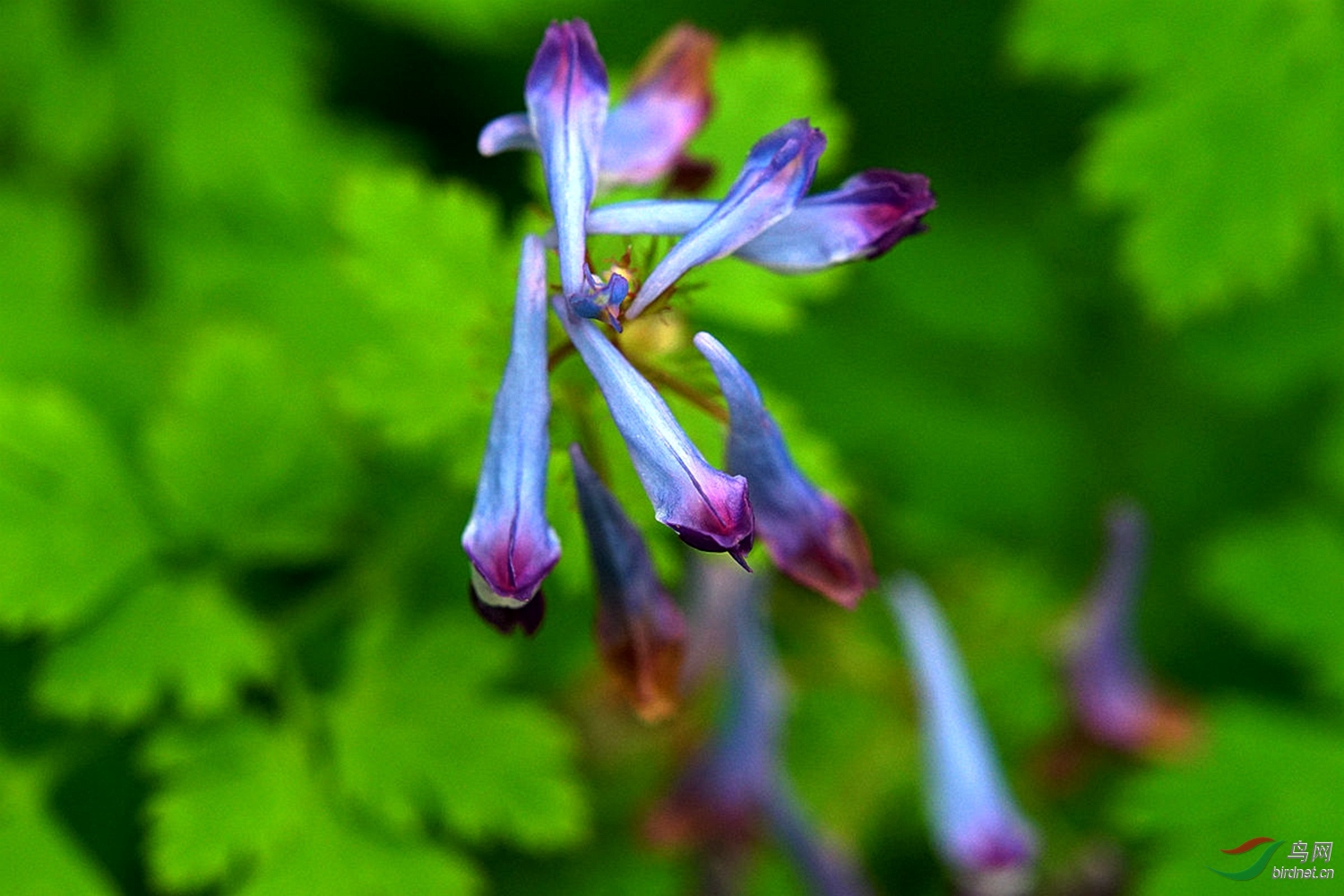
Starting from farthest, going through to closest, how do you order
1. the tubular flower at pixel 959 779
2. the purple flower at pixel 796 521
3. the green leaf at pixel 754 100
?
the tubular flower at pixel 959 779
the green leaf at pixel 754 100
the purple flower at pixel 796 521

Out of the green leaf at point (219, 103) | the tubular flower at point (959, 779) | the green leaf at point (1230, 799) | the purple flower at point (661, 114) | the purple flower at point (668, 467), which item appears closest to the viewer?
the purple flower at point (668, 467)

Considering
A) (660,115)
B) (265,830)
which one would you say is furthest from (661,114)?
(265,830)

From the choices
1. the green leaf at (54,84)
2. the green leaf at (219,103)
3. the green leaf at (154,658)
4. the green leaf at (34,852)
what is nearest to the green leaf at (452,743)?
the green leaf at (154,658)

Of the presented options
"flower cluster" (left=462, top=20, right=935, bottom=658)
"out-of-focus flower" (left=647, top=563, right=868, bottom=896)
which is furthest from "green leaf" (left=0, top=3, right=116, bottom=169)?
"flower cluster" (left=462, top=20, right=935, bottom=658)

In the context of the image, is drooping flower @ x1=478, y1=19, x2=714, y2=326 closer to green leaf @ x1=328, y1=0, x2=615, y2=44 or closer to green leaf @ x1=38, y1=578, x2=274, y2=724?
green leaf @ x1=38, y1=578, x2=274, y2=724

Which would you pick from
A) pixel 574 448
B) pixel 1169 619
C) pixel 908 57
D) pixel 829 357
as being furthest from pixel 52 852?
pixel 908 57

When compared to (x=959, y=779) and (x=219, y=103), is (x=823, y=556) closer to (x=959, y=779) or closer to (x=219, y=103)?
(x=959, y=779)

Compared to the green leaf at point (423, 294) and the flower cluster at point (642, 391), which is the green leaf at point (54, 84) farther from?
the flower cluster at point (642, 391)
